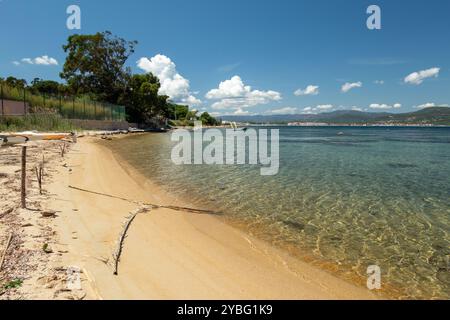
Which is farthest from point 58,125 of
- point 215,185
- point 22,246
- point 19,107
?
point 22,246

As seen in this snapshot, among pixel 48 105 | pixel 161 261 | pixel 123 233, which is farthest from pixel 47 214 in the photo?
pixel 48 105

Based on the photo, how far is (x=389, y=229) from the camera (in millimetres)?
8836

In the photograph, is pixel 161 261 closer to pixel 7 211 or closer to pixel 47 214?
pixel 47 214

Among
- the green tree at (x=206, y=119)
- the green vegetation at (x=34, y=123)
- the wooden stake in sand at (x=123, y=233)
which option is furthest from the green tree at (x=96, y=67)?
the green tree at (x=206, y=119)

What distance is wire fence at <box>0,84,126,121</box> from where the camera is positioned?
34.1m

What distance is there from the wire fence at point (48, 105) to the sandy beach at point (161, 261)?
3045 centimetres

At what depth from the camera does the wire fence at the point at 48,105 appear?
112ft

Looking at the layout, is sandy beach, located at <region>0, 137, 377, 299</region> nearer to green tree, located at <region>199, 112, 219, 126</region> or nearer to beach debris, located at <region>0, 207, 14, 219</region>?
beach debris, located at <region>0, 207, 14, 219</region>

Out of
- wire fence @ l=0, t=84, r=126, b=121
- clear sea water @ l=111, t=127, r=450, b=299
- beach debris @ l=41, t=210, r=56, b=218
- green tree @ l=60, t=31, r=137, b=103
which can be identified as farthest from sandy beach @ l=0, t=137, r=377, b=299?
green tree @ l=60, t=31, r=137, b=103

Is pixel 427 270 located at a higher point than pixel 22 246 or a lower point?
lower

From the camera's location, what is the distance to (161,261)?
573cm
